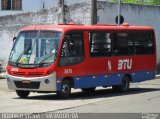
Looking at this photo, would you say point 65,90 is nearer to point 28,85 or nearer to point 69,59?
point 69,59

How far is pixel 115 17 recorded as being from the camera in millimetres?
32969

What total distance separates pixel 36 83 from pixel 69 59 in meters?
1.53

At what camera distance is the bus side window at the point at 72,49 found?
19.5 metres

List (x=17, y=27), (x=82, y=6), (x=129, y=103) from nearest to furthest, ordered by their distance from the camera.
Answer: (x=129, y=103), (x=82, y=6), (x=17, y=27)

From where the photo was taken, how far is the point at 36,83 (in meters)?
19.1

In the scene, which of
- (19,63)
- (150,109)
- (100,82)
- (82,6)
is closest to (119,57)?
(100,82)

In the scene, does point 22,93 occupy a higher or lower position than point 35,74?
lower

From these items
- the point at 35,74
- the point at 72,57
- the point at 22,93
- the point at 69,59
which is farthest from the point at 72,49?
the point at 22,93

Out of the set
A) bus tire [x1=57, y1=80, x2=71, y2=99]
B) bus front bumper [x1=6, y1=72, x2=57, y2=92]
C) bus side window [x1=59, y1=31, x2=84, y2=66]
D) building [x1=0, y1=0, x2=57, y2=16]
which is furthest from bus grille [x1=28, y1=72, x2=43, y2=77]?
building [x1=0, y1=0, x2=57, y2=16]

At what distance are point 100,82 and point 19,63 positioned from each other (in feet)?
11.5

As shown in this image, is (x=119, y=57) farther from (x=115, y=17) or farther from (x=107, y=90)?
(x=115, y=17)

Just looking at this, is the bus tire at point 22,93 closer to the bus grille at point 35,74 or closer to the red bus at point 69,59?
the red bus at point 69,59

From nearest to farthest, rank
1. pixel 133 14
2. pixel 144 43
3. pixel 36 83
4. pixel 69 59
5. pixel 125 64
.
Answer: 1. pixel 36 83
2. pixel 69 59
3. pixel 125 64
4. pixel 144 43
5. pixel 133 14

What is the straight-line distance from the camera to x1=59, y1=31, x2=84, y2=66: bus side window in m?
19.5
